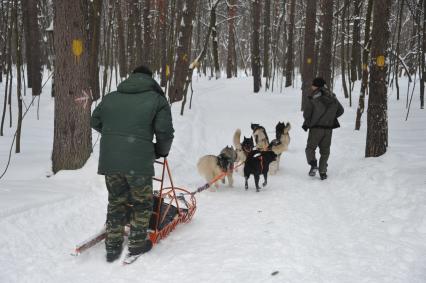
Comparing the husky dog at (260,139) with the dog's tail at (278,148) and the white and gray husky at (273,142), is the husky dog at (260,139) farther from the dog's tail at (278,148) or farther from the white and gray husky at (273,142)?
the dog's tail at (278,148)

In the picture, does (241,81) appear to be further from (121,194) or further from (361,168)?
(121,194)

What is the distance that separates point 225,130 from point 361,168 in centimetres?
633

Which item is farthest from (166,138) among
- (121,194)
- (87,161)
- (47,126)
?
(47,126)

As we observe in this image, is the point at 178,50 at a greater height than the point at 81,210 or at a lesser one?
greater

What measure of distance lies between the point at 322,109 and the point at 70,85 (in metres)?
4.81

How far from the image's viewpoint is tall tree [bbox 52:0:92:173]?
6688mm

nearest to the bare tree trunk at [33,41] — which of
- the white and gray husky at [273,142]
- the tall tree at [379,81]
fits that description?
the white and gray husky at [273,142]

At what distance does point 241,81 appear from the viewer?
27.2 metres

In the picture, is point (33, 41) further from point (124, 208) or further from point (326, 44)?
point (124, 208)

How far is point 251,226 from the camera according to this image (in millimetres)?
5281

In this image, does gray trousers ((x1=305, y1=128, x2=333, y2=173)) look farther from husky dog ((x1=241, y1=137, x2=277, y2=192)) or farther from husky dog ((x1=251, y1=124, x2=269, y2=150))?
husky dog ((x1=251, y1=124, x2=269, y2=150))

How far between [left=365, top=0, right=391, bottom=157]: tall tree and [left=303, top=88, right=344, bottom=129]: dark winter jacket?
736 millimetres

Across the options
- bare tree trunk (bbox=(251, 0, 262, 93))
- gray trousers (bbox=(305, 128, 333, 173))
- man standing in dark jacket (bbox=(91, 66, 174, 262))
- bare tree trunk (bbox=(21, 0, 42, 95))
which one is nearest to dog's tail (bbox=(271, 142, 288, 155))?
gray trousers (bbox=(305, 128, 333, 173))

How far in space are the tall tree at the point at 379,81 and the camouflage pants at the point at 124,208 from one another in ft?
18.1
